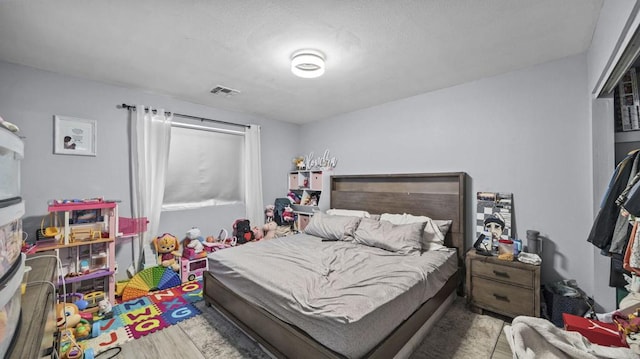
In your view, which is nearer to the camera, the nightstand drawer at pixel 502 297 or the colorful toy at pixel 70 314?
the colorful toy at pixel 70 314

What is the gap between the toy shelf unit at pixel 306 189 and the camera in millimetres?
4328

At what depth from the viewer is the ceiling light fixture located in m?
2.14

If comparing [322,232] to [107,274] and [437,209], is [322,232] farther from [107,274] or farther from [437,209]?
[107,274]

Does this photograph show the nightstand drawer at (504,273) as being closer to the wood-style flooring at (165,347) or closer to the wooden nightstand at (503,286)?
the wooden nightstand at (503,286)

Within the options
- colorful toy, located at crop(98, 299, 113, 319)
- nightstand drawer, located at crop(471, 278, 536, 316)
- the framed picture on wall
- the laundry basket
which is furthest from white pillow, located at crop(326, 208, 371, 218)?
the framed picture on wall

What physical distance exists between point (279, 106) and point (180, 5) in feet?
7.19

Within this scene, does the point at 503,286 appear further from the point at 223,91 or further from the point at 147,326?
the point at 223,91

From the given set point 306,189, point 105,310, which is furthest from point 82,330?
point 306,189

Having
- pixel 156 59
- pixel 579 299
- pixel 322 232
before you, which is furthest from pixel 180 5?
pixel 579 299

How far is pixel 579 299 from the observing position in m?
2.06

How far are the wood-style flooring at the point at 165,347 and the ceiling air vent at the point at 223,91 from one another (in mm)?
2563

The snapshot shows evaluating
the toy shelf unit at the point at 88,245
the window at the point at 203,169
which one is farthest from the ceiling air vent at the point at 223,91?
the toy shelf unit at the point at 88,245

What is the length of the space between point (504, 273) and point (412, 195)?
4.15 feet

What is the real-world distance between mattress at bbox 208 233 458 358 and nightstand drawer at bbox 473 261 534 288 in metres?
0.25
